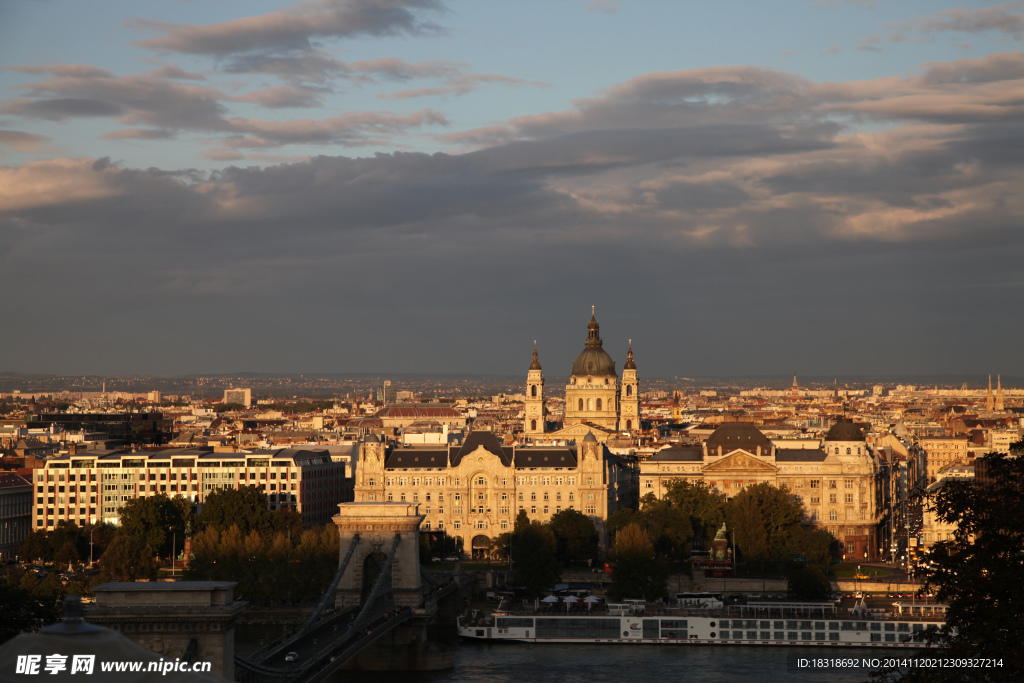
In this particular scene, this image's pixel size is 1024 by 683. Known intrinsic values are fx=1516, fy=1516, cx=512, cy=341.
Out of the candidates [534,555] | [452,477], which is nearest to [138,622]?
[534,555]

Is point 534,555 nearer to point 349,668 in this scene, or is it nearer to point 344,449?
point 349,668

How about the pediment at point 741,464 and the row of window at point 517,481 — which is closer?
the row of window at point 517,481

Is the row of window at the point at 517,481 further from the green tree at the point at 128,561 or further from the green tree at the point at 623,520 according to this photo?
the green tree at the point at 128,561

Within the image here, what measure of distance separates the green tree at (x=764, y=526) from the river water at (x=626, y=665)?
1856 centimetres

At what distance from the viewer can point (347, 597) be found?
188ft

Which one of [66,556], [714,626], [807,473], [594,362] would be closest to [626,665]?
[714,626]

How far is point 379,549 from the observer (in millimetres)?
57562

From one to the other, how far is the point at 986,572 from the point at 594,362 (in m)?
114

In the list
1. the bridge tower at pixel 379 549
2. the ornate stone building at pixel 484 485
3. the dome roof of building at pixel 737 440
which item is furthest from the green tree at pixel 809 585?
the dome roof of building at pixel 737 440

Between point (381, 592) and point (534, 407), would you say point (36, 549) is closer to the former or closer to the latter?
point (381, 592)

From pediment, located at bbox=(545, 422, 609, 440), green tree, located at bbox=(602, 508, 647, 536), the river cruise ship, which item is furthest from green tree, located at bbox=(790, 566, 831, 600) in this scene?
pediment, located at bbox=(545, 422, 609, 440)

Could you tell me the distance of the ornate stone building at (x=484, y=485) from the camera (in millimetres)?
89375

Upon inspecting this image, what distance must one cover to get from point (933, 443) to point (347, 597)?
125m

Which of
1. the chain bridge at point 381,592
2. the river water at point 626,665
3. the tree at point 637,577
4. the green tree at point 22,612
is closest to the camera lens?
the green tree at point 22,612
